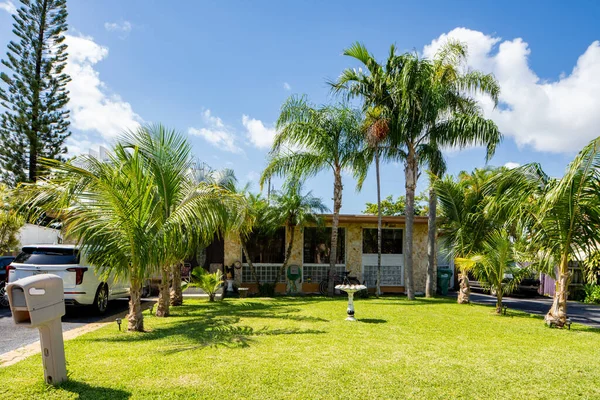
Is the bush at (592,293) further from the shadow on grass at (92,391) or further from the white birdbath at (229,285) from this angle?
the shadow on grass at (92,391)

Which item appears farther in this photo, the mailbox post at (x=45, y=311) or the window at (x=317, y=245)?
the window at (x=317, y=245)

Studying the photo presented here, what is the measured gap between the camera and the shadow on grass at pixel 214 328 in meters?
6.62

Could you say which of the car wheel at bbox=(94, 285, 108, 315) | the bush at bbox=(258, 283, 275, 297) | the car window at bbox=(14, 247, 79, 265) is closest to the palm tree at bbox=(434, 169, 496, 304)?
the bush at bbox=(258, 283, 275, 297)

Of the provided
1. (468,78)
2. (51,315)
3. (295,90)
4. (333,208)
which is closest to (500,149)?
(468,78)

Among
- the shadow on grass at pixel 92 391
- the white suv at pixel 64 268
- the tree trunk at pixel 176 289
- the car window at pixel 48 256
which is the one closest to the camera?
the shadow on grass at pixel 92 391

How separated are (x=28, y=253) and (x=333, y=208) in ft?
30.3

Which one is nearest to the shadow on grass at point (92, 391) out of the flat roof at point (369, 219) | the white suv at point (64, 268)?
the white suv at point (64, 268)

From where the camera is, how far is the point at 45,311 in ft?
13.6

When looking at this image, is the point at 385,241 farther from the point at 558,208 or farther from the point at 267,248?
the point at 558,208

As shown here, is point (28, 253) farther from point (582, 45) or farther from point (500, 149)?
point (582, 45)

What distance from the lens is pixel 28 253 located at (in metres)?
9.43

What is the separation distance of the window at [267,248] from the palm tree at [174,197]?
21.6ft

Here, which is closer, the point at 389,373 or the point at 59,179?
the point at 389,373

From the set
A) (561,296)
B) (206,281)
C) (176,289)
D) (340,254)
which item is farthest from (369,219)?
(561,296)
